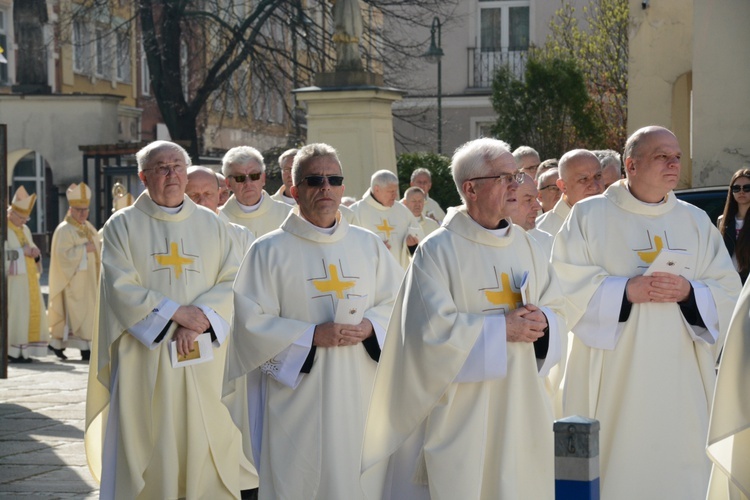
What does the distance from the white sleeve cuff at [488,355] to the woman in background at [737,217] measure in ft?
16.1

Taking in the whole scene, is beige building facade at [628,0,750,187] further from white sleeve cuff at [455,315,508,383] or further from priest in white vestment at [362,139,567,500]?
white sleeve cuff at [455,315,508,383]

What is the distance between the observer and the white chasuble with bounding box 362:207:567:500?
18.8 feet

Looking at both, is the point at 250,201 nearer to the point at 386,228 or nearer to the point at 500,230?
the point at 500,230

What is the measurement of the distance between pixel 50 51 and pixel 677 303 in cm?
3274

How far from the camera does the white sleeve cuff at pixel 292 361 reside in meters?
6.59

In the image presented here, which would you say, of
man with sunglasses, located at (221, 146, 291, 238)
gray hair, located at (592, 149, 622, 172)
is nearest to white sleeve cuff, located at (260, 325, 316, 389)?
man with sunglasses, located at (221, 146, 291, 238)

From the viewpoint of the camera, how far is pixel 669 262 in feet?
22.9

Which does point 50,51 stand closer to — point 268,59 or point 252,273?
point 268,59

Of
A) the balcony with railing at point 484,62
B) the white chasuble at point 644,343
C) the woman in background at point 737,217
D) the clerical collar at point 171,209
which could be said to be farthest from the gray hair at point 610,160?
the balcony with railing at point 484,62

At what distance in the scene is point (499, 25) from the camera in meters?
35.9

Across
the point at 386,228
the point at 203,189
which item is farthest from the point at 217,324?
the point at 386,228

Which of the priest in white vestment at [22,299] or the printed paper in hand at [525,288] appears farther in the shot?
the priest in white vestment at [22,299]

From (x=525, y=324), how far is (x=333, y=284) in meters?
1.31

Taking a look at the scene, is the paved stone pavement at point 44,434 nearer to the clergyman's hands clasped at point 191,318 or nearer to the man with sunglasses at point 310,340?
the clergyman's hands clasped at point 191,318
